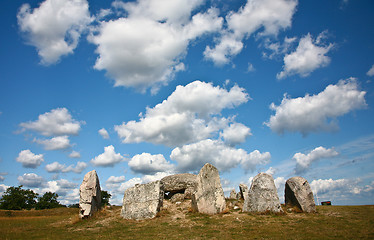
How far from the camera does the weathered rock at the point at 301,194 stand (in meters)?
19.6

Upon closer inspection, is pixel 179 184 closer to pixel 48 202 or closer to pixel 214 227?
pixel 214 227

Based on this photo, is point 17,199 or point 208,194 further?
point 17,199

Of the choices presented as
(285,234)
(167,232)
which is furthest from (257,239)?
(167,232)

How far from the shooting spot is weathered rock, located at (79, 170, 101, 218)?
21.8 metres

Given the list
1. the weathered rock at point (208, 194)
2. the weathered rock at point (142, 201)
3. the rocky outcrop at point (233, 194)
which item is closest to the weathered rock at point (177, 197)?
the weathered rock at point (142, 201)

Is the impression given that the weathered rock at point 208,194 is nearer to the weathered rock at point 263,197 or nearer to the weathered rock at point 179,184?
the weathered rock at point 263,197

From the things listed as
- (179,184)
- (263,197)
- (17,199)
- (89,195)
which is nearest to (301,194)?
(263,197)

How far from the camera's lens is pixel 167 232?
14.9 meters

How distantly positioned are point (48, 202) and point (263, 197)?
59376mm

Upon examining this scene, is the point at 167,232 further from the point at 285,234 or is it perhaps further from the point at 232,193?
the point at 232,193

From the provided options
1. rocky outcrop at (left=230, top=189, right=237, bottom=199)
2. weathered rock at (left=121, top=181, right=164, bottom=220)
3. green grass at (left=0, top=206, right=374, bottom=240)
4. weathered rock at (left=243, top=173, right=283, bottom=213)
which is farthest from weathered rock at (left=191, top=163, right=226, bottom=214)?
rocky outcrop at (left=230, top=189, right=237, bottom=199)

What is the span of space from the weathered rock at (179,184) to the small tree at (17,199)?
4415 centimetres

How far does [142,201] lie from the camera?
20.8 meters

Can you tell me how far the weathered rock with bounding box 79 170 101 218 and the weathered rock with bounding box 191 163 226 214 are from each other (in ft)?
31.1
